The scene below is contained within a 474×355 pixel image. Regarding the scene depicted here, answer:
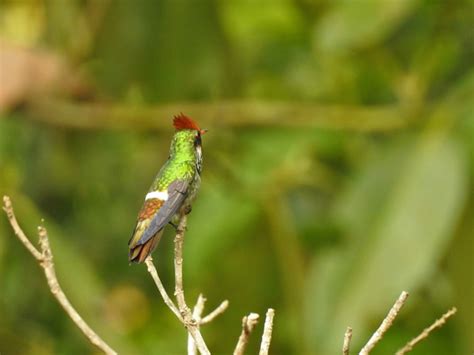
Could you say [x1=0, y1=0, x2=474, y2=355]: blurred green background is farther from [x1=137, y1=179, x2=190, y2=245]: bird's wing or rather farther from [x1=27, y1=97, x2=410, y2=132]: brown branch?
[x1=137, y1=179, x2=190, y2=245]: bird's wing

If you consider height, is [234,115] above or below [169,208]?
above

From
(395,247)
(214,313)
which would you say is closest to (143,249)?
(214,313)

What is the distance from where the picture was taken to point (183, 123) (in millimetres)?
1098

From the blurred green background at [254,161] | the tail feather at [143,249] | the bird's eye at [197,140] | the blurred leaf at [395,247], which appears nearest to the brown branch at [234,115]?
the blurred green background at [254,161]

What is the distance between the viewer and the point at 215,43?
10.6 ft

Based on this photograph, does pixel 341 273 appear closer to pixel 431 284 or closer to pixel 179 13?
pixel 431 284

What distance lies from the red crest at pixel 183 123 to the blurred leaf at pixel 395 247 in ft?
5.15

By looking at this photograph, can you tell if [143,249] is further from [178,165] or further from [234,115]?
[234,115]

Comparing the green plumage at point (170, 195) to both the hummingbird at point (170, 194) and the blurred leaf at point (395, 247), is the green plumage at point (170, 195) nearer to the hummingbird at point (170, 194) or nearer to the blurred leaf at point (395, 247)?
the hummingbird at point (170, 194)

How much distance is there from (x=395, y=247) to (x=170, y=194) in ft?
5.78

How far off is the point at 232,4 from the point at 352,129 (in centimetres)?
103

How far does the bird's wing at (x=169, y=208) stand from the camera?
37.1 inches

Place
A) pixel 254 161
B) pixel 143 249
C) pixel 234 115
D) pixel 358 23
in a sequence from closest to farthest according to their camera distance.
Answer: pixel 143 249, pixel 358 23, pixel 234 115, pixel 254 161

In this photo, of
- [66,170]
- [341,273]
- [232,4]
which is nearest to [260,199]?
[341,273]
